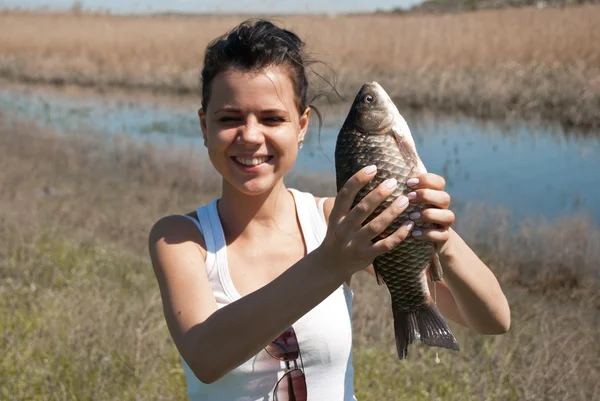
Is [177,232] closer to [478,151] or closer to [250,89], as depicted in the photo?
[250,89]

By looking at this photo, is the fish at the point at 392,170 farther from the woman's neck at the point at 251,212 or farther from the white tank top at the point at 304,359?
the woman's neck at the point at 251,212

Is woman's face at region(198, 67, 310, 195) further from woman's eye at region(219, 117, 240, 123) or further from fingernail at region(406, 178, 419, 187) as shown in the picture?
fingernail at region(406, 178, 419, 187)

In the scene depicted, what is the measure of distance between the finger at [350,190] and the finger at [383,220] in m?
0.06

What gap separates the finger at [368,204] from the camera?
5.00ft

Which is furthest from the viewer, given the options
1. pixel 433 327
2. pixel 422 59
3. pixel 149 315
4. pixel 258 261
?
pixel 422 59

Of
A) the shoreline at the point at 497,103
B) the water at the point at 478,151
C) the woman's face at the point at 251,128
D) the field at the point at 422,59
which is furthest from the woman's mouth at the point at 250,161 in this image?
the shoreline at the point at 497,103

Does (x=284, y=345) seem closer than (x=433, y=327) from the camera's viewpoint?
No

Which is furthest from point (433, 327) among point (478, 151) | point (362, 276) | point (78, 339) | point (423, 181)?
point (478, 151)

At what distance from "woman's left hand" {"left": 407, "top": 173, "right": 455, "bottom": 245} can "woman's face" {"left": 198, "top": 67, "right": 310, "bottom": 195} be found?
60 centimetres

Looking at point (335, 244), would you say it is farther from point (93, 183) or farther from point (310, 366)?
point (93, 183)

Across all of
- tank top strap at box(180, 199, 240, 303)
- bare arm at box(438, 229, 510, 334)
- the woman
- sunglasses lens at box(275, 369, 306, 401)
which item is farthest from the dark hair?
sunglasses lens at box(275, 369, 306, 401)

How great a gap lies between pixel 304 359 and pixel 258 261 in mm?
340

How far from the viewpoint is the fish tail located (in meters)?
1.87

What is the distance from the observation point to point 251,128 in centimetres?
205
